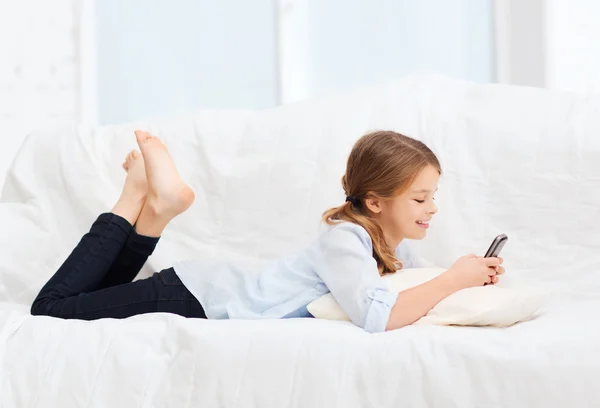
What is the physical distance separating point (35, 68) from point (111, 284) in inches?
53.6

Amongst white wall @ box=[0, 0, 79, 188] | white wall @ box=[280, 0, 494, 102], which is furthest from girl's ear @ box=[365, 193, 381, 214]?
white wall @ box=[0, 0, 79, 188]

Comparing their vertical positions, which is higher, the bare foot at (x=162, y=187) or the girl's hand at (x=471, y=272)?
the bare foot at (x=162, y=187)

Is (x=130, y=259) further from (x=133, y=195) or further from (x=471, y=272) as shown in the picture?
(x=471, y=272)

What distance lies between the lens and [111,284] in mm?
1591

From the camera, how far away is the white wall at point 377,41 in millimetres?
2332

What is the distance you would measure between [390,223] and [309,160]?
36 cm

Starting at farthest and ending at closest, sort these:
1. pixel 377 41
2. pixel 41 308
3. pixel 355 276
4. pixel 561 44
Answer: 1. pixel 377 41
2. pixel 561 44
3. pixel 41 308
4. pixel 355 276

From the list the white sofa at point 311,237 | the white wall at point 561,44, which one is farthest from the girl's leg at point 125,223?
the white wall at point 561,44

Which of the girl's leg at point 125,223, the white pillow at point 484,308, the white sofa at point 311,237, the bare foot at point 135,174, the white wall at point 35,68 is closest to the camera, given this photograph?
the white sofa at point 311,237

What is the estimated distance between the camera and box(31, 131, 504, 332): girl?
1.28 m

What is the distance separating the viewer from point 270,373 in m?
1.03

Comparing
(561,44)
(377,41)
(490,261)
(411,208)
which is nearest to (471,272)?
(490,261)

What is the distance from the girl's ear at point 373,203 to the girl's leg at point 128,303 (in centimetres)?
38

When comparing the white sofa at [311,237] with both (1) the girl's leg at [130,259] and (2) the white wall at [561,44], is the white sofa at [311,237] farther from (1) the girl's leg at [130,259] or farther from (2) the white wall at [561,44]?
(2) the white wall at [561,44]
